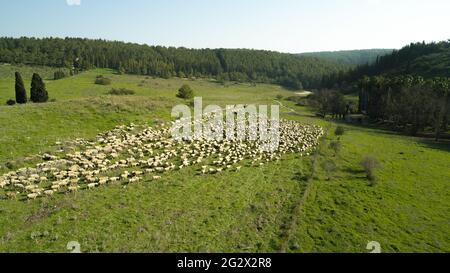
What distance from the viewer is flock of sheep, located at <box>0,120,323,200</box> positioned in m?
23.1

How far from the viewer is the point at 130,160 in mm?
28781

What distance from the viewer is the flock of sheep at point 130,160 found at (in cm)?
2308

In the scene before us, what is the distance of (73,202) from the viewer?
20.7m

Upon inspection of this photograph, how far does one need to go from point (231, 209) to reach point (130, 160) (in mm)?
11290

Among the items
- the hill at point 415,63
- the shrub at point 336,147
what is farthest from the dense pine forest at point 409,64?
the shrub at point 336,147

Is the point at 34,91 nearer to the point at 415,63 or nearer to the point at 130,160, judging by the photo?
the point at 130,160

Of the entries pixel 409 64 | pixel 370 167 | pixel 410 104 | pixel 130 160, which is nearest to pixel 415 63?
pixel 409 64

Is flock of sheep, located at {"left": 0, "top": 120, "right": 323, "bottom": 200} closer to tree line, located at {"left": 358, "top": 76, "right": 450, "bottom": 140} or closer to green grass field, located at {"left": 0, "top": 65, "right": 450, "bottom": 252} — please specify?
green grass field, located at {"left": 0, "top": 65, "right": 450, "bottom": 252}

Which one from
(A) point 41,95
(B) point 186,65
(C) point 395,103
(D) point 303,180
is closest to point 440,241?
(D) point 303,180

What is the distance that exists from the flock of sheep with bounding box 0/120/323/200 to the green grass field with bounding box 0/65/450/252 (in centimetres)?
121

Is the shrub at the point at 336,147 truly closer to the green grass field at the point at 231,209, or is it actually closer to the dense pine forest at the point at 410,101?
the green grass field at the point at 231,209

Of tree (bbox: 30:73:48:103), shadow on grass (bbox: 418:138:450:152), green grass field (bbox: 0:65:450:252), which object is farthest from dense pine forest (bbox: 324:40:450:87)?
tree (bbox: 30:73:48:103)

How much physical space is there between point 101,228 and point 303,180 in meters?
18.9
